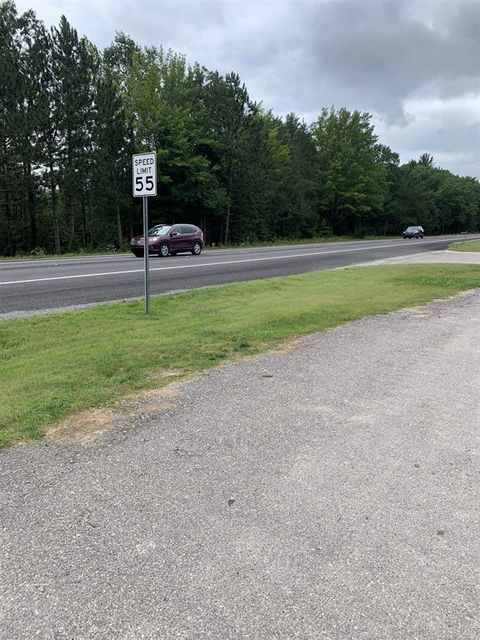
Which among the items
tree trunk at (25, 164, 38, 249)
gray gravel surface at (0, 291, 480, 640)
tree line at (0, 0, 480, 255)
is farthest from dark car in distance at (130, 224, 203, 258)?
gray gravel surface at (0, 291, 480, 640)

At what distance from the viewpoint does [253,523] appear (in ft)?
9.20

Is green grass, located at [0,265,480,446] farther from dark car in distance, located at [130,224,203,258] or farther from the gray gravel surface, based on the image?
dark car in distance, located at [130,224,203,258]

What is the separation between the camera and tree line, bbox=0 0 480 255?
3309 cm

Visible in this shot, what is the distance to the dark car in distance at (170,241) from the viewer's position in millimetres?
25719

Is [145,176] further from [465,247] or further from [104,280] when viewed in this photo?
[465,247]

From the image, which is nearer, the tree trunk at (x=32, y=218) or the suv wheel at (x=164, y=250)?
the suv wheel at (x=164, y=250)

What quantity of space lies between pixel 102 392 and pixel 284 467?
6.95 ft

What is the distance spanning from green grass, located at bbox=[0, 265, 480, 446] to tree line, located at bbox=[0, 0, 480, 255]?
26304 mm

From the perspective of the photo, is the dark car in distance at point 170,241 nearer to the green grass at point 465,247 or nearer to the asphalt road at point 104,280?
the asphalt road at point 104,280

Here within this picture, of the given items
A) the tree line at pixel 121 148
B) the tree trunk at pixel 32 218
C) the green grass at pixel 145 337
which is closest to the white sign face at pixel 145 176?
the green grass at pixel 145 337

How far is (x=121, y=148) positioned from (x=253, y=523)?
126 feet

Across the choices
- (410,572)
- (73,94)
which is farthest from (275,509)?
(73,94)

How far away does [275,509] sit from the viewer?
294 centimetres

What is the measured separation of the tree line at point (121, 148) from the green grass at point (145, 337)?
86.3 feet
